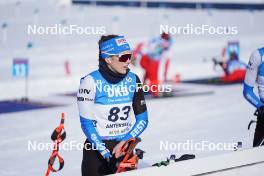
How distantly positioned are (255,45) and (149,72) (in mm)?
19182

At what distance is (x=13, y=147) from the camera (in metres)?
9.29

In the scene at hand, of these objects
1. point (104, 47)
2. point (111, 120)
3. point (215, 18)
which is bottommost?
point (111, 120)

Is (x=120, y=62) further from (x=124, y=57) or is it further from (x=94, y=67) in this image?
(x=94, y=67)

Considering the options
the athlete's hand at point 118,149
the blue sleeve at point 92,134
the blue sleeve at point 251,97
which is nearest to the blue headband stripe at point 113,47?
the blue sleeve at point 92,134

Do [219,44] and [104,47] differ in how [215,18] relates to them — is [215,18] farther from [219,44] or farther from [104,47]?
[104,47]

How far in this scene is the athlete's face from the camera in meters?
4.54

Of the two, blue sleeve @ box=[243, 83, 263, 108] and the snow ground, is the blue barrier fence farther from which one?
blue sleeve @ box=[243, 83, 263, 108]

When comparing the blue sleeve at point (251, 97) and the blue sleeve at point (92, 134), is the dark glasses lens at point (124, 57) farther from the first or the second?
the blue sleeve at point (251, 97)

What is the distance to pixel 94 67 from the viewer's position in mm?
23078

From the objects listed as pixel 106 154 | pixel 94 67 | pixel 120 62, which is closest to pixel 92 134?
pixel 106 154

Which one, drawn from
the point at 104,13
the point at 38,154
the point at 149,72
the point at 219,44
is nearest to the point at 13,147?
the point at 38,154

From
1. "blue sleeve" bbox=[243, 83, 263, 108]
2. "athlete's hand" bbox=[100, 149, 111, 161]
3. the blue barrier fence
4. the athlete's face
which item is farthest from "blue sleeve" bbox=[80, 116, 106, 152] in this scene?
the blue barrier fence

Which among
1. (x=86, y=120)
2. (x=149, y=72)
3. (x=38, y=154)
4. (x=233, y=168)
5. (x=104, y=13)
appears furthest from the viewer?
(x=104, y=13)

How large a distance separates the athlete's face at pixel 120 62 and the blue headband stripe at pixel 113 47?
0.03 metres
